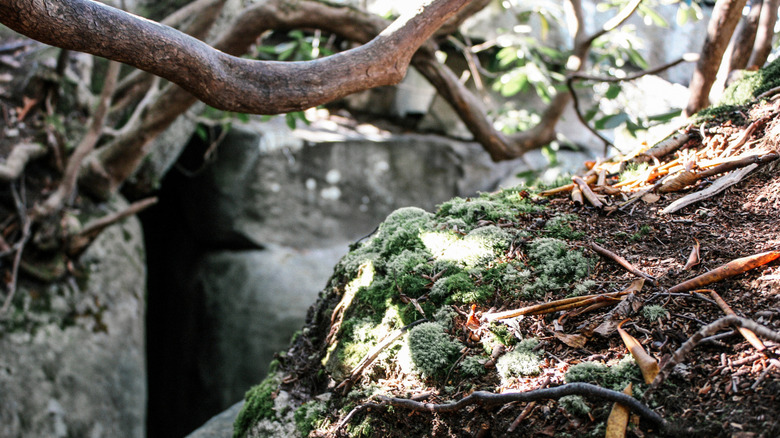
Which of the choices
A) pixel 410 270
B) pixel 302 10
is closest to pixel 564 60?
pixel 302 10

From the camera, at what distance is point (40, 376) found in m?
3.60

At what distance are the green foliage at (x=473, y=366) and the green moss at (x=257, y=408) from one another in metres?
0.79

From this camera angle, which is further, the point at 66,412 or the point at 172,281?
the point at 172,281

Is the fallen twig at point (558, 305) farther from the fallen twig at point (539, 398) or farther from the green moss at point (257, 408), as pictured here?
the green moss at point (257, 408)

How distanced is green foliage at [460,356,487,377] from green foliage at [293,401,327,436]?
53cm

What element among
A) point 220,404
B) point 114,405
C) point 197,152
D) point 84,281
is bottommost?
point 220,404

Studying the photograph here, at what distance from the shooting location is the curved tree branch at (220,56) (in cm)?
155

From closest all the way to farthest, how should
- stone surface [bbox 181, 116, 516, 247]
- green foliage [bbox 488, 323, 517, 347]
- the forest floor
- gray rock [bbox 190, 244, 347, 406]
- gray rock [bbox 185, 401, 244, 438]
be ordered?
the forest floor, green foliage [bbox 488, 323, 517, 347], gray rock [bbox 185, 401, 244, 438], gray rock [bbox 190, 244, 347, 406], stone surface [bbox 181, 116, 516, 247]

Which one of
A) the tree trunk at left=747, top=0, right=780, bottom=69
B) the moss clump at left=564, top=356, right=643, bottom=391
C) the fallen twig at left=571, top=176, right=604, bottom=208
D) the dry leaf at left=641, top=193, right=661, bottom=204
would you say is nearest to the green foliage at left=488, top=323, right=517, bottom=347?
the moss clump at left=564, top=356, right=643, bottom=391

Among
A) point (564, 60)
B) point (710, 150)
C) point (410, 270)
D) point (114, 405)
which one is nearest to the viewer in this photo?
point (410, 270)

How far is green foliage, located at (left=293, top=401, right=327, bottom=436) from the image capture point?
5.98 ft

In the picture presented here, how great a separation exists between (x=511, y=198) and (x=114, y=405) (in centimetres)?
346

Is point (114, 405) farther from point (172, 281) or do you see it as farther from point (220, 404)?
point (172, 281)

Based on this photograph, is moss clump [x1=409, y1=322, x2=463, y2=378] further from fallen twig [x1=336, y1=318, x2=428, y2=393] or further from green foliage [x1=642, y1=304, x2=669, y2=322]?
green foliage [x1=642, y1=304, x2=669, y2=322]
